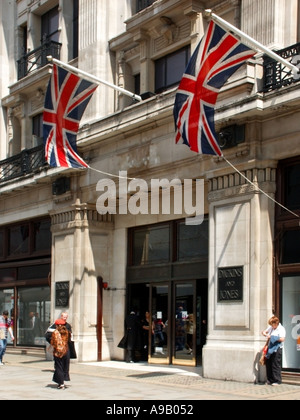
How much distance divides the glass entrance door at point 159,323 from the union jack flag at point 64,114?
175 inches

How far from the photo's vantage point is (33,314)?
2681 centimetres

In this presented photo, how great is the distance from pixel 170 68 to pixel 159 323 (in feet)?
25.2

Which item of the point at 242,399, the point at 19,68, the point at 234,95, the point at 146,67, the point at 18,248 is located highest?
the point at 19,68

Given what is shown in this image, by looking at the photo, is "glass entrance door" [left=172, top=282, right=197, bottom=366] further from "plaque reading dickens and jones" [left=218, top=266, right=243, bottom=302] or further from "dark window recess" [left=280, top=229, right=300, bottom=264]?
"dark window recess" [left=280, top=229, right=300, bottom=264]

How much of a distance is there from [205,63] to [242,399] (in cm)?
716

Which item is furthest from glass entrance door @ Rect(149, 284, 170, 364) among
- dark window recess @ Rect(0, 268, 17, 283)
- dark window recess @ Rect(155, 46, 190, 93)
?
dark window recess @ Rect(0, 268, 17, 283)

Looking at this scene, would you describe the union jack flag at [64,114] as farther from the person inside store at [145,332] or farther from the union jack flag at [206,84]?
the person inside store at [145,332]

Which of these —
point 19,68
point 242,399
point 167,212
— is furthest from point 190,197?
point 19,68

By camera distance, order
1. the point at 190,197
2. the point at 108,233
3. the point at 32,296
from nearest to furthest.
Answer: the point at 190,197 < the point at 108,233 < the point at 32,296

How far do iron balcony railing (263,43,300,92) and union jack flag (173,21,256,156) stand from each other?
5.26 ft

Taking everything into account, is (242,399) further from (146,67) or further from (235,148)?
(146,67)

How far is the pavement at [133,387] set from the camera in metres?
14.0

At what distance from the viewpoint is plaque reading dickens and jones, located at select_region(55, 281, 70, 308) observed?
23.6m

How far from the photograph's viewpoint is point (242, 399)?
13734 mm
